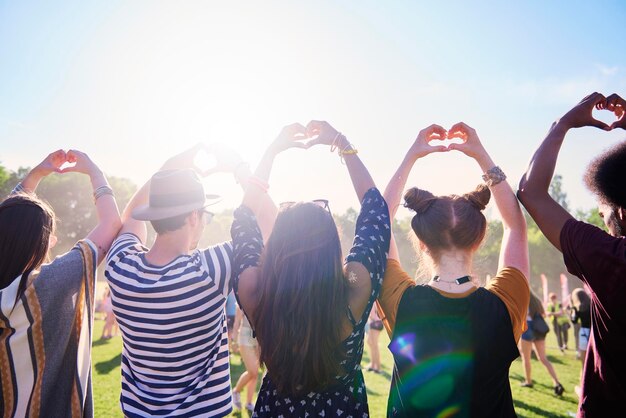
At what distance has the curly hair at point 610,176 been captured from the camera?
6.25ft

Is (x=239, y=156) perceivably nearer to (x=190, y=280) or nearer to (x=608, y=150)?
(x=190, y=280)

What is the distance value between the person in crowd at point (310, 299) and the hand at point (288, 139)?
1.86ft

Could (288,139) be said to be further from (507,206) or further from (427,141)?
(507,206)

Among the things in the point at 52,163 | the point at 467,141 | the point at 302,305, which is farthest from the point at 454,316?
the point at 52,163

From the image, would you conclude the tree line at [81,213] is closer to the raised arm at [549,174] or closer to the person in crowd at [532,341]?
the person in crowd at [532,341]

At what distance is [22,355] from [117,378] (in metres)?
8.04

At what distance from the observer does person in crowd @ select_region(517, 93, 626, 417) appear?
1.76 meters

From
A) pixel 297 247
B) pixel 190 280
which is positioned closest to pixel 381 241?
pixel 297 247

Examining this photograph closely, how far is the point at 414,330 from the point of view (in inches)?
78.7

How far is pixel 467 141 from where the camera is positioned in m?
2.51

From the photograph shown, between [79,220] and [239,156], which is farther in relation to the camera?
[79,220]

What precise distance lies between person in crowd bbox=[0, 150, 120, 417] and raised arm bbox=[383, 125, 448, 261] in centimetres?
181

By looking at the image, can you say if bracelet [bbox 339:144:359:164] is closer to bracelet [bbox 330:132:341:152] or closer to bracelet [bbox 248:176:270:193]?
bracelet [bbox 330:132:341:152]

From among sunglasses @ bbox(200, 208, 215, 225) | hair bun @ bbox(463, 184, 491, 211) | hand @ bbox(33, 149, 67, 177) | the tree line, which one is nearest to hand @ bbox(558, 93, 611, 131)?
hair bun @ bbox(463, 184, 491, 211)
